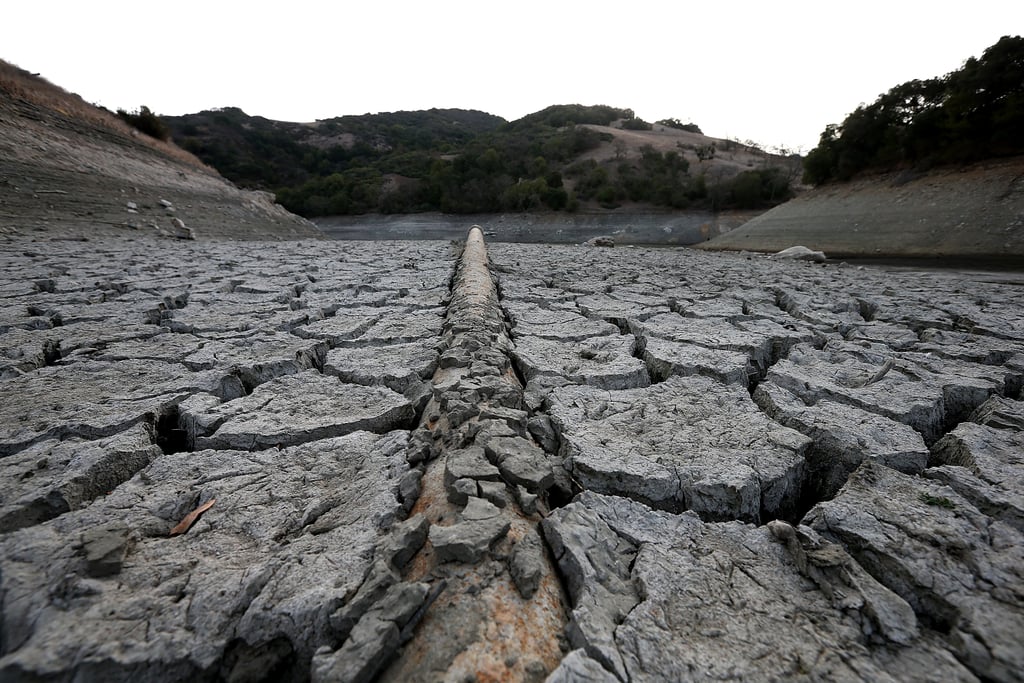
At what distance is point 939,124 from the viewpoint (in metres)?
11.4

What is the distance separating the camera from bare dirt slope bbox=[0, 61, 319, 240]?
6.79m

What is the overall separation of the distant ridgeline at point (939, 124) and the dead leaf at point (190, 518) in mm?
15719

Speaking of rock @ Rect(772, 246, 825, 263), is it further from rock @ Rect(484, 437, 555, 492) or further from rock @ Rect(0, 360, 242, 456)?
rock @ Rect(0, 360, 242, 456)

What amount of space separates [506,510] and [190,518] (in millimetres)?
585

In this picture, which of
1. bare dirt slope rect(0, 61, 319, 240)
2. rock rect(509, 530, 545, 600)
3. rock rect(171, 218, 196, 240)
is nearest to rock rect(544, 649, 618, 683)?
rock rect(509, 530, 545, 600)

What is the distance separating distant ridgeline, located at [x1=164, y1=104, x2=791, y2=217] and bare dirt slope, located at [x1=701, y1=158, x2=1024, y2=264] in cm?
741

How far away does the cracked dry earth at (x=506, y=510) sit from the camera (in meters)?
0.56

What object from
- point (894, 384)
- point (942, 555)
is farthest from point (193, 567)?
point (894, 384)

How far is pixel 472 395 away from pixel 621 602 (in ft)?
2.31

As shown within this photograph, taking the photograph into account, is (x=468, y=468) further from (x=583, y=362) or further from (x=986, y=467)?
(x=986, y=467)

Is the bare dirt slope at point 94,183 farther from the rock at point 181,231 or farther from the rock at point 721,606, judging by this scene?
the rock at point 721,606

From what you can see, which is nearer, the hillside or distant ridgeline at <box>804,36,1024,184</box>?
the hillside

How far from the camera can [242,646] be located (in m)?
0.57

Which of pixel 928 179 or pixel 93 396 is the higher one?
pixel 928 179
